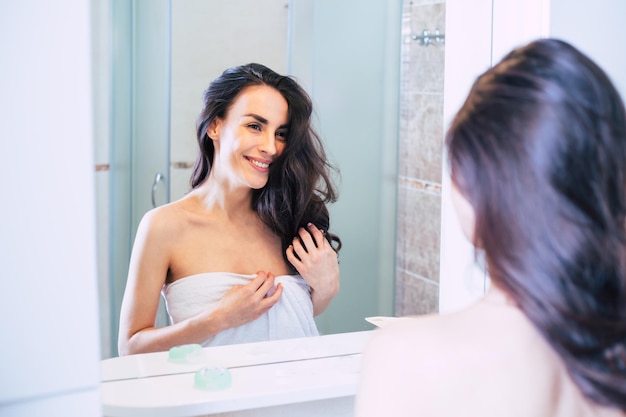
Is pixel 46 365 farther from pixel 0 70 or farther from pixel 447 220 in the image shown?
pixel 447 220

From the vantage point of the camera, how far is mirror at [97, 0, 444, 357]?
3.01 feet

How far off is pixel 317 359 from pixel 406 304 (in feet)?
0.53

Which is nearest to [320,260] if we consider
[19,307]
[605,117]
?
[19,307]

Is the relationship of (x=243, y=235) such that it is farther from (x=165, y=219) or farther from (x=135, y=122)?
(x=135, y=122)

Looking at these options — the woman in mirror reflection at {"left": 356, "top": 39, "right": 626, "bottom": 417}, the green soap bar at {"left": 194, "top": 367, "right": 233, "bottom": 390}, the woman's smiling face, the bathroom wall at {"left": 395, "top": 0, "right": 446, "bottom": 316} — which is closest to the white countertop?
the green soap bar at {"left": 194, "top": 367, "right": 233, "bottom": 390}

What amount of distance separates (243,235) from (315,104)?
0.21 m

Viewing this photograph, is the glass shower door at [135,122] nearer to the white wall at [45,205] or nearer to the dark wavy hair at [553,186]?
the white wall at [45,205]

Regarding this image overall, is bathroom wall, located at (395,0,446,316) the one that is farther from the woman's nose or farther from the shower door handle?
the shower door handle

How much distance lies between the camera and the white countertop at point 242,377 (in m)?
0.96

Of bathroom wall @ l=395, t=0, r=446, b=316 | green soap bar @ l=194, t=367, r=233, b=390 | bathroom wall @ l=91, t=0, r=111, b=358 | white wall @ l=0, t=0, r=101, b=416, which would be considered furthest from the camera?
bathroom wall @ l=395, t=0, r=446, b=316

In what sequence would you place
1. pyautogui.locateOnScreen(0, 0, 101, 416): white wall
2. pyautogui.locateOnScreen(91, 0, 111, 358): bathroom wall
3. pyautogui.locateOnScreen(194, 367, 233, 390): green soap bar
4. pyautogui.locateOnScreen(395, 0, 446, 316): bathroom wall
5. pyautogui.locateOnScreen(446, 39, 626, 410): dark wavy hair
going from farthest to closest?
1. pyautogui.locateOnScreen(395, 0, 446, 316): bathroom wall
2. pyautogui.locateOnScreen(194, 367, 233, 390): green soap bar
3. pyautogui.locateOnScreen(91, 0, 111, 358): bathroom wall
4. pyautogui.locateOnScreen(0, 0, 101, 416): white wall
5. pyautogui.locateOnScreen(446, 39, 626, 410): dark wavy hair

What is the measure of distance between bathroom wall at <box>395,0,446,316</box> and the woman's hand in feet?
0.35

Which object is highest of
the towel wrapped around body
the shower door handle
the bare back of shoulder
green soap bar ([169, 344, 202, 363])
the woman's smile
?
the woman's smile

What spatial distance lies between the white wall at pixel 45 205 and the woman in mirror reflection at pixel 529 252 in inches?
13.0
